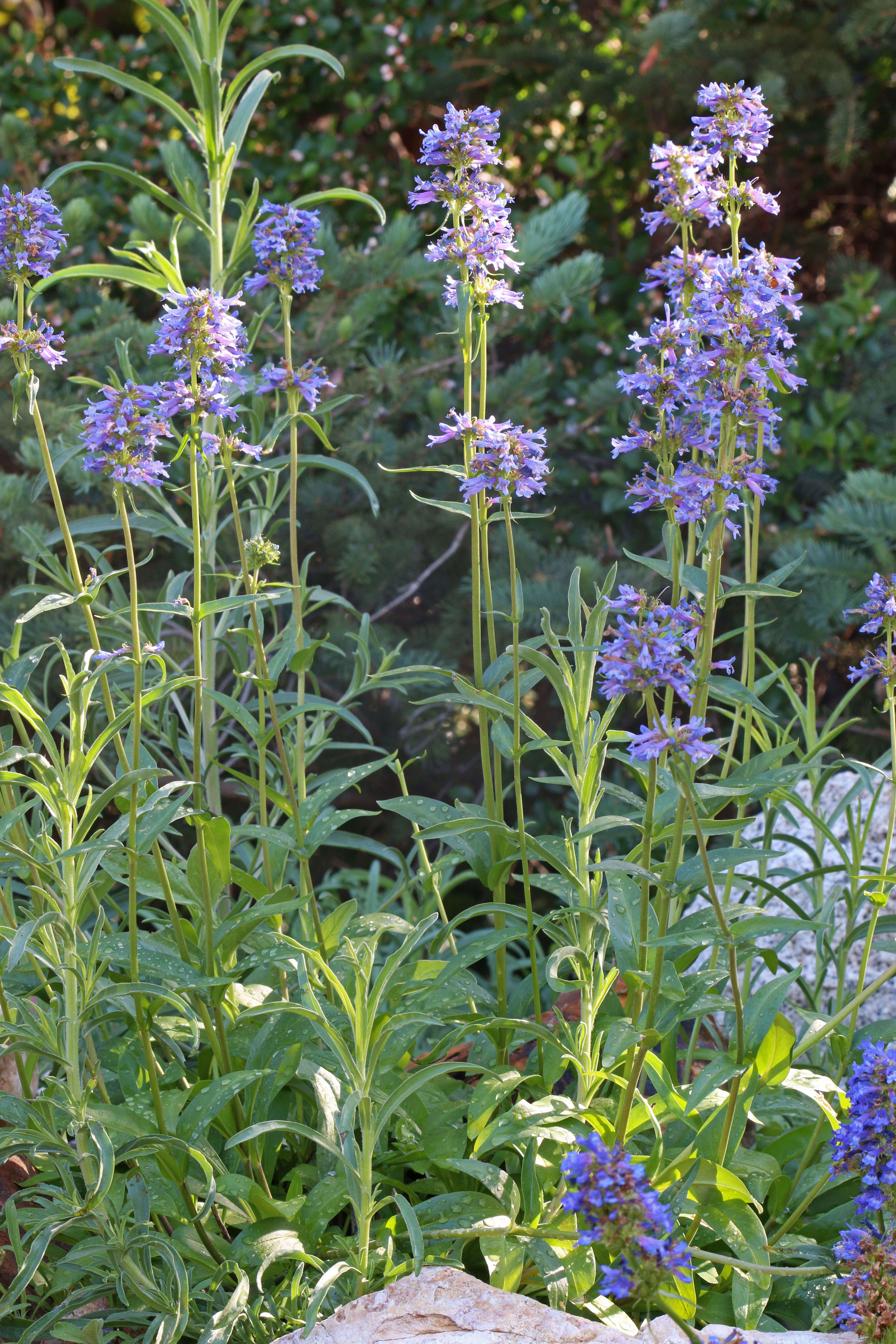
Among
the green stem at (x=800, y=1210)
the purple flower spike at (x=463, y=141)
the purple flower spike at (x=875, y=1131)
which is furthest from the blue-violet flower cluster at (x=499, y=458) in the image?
the green stem at (x=800, y=1210)

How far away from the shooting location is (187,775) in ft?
7.14

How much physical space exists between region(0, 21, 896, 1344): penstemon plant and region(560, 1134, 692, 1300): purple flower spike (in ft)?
0.18

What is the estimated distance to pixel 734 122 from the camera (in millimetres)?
1550

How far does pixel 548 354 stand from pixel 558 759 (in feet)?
9.98

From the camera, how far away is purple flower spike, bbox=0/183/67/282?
157 centimetres

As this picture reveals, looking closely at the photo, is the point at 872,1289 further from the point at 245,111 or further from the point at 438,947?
the point at 245,111

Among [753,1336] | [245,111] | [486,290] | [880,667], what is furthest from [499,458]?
[753,1336]

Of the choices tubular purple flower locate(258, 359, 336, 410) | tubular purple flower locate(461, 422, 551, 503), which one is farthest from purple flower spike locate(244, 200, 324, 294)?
tubular purple flower locate(461, 422, 551, 503)

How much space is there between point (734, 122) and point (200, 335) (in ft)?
2.54

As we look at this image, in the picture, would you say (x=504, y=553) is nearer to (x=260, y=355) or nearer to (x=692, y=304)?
(x=260, y=355)

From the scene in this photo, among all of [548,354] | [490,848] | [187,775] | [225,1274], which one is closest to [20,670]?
[187,775]

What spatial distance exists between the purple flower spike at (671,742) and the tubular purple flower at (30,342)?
0.99m

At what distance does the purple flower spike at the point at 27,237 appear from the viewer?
157 cm

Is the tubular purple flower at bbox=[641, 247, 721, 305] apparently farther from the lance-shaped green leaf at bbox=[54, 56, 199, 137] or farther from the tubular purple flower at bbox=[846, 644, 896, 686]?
the lance-shaped green leaf at bbox=[54, 56, 199, 137]
